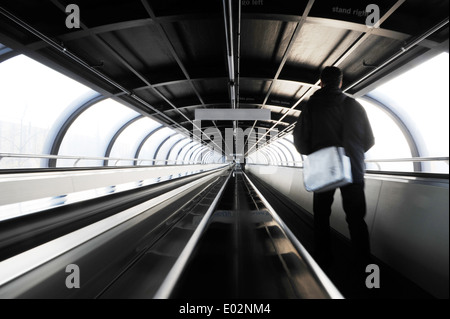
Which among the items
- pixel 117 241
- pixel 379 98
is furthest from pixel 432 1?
pixel 117 241

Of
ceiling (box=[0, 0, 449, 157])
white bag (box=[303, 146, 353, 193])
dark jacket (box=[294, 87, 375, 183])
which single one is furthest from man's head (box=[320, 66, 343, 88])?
ceiling (box=[0, 0, 449, 157])

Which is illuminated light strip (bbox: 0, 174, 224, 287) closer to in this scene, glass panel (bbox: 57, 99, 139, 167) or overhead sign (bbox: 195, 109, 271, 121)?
overhead sign (bbox: 195, 109, 271, 121)

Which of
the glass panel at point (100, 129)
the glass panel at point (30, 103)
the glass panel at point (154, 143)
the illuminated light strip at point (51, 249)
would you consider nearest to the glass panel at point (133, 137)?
the glass panel at point (100, 129)

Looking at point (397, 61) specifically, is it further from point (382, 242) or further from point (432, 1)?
point (382, 242)

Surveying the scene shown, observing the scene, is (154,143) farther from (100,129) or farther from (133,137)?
(100,129)

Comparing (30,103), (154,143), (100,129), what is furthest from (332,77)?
(154,143)

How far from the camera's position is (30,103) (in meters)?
8.32

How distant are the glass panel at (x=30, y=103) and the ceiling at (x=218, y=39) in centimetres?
169

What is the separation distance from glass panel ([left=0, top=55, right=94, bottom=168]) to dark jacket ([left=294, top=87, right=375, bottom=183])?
838 cm

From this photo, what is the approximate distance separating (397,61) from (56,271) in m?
8.09

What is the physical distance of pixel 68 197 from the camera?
3.13 metres

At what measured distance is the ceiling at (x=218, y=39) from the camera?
4.25 meters

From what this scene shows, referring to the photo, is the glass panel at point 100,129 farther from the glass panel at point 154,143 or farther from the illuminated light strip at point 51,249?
the illuminated light strip at point 51,249

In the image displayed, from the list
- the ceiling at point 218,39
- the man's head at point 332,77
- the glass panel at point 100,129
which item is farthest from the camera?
the glass panel at point 100,129
